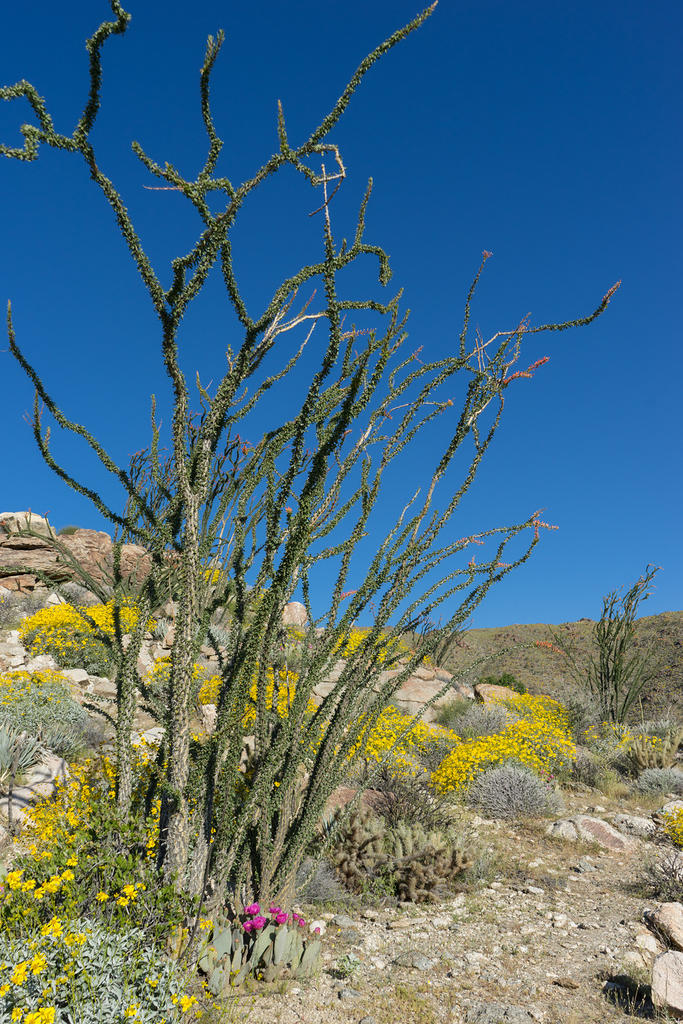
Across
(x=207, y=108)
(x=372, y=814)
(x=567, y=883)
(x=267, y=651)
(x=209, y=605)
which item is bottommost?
(x=567, y=883)

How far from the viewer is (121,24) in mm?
2160

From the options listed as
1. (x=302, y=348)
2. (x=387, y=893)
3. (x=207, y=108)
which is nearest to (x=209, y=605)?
(x=302, y=348)

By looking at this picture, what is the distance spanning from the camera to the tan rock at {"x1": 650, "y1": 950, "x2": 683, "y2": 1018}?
11.4 ft

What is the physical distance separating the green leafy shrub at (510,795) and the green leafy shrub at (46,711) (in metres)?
5.01

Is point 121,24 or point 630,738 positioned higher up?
point 121,24

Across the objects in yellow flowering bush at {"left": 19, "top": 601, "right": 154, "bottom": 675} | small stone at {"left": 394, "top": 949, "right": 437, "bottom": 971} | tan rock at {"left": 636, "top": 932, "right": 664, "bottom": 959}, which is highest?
yellow flowering bush at {"left": 19, "top": 601, "right": 154, "bottom": 675}

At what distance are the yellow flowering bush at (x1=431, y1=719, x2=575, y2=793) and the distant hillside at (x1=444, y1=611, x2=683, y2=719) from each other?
5.06 meters

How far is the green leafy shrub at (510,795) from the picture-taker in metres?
7.78

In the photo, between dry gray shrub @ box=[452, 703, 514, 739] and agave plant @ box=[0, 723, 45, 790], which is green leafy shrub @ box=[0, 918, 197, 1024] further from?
dry gray shrub @ box=[452, 703, 514, 739]

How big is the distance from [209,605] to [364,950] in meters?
2.64

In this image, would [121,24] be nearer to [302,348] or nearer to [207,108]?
[207,108]

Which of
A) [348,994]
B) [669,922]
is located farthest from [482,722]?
[348,994]

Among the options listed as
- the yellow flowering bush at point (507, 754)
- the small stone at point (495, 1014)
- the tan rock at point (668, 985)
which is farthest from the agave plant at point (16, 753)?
the tan rock at point (668, 985)

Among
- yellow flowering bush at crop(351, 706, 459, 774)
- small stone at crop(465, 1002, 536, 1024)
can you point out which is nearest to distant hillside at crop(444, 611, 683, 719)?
yellow flowering bush at crop(351, 706, 459, 774)
